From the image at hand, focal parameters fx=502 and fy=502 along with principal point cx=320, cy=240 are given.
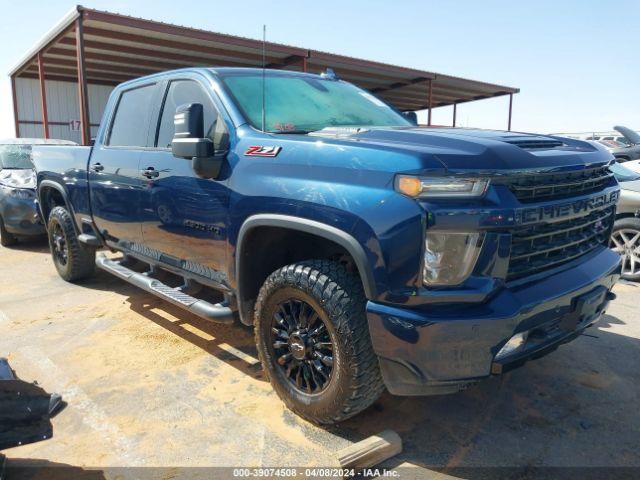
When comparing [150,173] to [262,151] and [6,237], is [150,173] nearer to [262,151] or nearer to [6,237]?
[262,151]

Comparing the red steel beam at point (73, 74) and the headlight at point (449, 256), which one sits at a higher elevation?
the red steel beam at point (73, 74)

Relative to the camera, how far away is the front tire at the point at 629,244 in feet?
18.2

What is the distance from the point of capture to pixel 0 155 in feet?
27.8

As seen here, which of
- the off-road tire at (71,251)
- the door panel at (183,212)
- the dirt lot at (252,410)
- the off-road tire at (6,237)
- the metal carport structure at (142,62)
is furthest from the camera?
the metal carport structure at (142,62)

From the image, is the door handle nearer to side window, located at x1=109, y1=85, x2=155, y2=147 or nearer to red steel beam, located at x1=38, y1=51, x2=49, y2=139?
side window, located at x1=109, y1=85, x2=155, y2=147

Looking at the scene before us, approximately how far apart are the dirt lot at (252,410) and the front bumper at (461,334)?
0.53 m

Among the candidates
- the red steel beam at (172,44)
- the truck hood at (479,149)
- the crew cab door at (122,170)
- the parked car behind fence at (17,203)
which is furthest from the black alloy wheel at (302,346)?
the red steel beam at (172,44)

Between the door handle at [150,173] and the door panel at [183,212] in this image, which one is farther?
the door handle at [150,173]

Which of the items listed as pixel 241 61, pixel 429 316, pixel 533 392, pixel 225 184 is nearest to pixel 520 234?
pixel 429 316

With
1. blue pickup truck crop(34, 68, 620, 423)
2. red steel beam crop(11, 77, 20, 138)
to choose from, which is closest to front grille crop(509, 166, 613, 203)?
blue pickup truck crop(34, 68, 620, 423)

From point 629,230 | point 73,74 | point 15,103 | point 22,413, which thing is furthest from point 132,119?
point 15,103

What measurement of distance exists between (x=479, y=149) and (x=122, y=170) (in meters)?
2.95

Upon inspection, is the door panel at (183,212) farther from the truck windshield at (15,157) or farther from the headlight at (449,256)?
the truck windshield at (15,157)

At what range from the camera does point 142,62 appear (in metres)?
15.2
